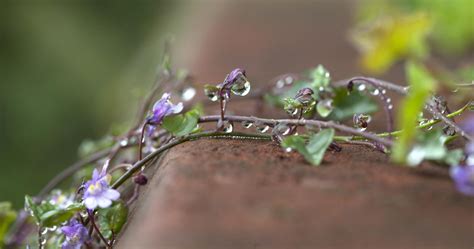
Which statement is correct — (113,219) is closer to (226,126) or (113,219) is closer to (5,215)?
(226,126)

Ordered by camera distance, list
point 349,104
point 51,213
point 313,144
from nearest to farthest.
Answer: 1. point 313,144
2. point 51,213
3. point 349,104

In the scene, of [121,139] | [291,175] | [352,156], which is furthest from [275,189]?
[121,139]

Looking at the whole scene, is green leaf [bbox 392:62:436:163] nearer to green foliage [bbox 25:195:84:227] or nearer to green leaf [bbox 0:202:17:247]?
green foliage [bbox 25:195:84:227]

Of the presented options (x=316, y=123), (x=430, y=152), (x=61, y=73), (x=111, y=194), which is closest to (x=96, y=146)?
(x=111, y=194)

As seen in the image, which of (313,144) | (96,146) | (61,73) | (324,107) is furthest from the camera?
(61,73)

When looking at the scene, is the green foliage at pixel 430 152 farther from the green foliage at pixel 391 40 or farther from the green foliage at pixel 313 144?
the green foliage at pixel 391 40

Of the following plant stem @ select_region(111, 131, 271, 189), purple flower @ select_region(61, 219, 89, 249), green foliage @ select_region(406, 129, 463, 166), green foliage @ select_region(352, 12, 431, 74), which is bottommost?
purple flower @ select_region(61, 219, 89, 249)

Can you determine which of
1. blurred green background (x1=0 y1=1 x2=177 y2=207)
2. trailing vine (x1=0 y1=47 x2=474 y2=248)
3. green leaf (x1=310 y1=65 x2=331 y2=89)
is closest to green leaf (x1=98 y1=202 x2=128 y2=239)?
trailing vine (x1=0 y1=47 x2=474 y2=248)

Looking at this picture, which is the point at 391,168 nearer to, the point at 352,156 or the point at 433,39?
the point at 352,156
